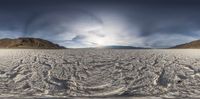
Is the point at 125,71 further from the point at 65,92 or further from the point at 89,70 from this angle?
the point at 65,92

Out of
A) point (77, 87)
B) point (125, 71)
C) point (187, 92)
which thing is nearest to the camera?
point (187, 92)

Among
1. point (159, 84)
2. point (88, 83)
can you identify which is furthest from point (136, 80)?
point (88, 83)

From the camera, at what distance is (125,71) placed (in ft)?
56.3

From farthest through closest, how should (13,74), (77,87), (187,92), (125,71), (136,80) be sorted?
(125,71) → (13,74) → (136,80) → (77,87) → (187,92)

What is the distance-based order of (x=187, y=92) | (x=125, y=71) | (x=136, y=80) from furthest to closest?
(x=125, y=71) < (x=136, y=80) < (x=187, y=92)

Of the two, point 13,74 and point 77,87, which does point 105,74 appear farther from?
point 13,74

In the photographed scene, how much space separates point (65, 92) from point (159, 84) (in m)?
4.05

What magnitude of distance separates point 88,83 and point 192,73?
5.40 meters

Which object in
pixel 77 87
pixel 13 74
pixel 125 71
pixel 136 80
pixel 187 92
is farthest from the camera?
pixel 125 71

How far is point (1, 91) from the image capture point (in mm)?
12180

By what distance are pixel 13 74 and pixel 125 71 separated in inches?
218

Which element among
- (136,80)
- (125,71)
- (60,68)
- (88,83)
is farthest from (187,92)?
(60,68)

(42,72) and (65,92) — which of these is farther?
(42,72)

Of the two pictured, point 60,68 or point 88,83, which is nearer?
point 88,83
